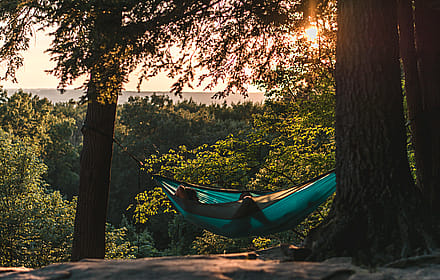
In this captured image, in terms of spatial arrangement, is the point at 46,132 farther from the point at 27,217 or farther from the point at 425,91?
the point at 425,91

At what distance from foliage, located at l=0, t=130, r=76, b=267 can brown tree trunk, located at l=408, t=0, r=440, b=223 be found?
9799mm

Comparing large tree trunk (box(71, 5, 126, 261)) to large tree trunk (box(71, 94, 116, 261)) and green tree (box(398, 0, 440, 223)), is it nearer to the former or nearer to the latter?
large tree trunk (box(71, 94, 116, 261))

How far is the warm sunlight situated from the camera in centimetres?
449

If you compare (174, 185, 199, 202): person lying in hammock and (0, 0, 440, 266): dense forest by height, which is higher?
(0, 0, 440, 266): dense forest

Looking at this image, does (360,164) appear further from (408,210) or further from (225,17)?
(225,17)

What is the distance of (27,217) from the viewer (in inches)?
469

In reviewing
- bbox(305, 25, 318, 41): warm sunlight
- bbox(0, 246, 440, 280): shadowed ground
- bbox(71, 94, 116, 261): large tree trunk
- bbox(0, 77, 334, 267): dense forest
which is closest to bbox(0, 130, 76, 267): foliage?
bbox(0, 77, 334, 267): dense forest

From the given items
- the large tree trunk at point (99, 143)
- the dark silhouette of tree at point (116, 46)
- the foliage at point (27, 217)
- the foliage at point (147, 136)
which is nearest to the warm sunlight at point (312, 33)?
the dark silhouette of tree at point (116, 46)

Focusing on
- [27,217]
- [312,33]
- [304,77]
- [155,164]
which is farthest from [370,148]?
[27,217]

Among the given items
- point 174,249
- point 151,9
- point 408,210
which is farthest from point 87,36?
point 174,249

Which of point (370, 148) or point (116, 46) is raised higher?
point (116, 46)

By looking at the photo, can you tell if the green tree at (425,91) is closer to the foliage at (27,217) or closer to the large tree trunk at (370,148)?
the large tree trunk at (370,148)

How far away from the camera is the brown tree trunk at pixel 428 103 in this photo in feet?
10.3

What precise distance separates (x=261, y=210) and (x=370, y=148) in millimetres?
1030
